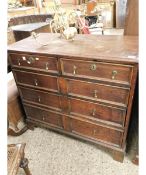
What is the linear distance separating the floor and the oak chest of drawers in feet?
0.37

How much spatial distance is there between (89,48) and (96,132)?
71 cm

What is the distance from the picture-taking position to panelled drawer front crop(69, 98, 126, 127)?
132 cm

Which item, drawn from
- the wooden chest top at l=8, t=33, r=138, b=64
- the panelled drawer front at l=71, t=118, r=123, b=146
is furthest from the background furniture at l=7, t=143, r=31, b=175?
the wooden chest top at l=8, t=33, r=138, b=64

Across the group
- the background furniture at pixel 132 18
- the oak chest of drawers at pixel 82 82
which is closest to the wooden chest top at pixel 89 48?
the oak chest of drawers at pixel 82 82

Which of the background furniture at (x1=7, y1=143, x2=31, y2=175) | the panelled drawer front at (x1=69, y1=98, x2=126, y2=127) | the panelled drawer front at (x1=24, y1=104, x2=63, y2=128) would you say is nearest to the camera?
the background furniture at (x1=7, y1=143, x2=31, y2=175)

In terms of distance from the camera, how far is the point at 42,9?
5.72 metres

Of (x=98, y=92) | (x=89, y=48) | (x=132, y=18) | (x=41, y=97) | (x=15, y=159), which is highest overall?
→ (x=132, y=18)

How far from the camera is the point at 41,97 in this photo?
1629 mm

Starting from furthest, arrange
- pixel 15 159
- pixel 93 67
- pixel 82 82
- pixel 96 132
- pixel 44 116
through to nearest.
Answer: pixel 44 116 → pixel 96 132 → pixel 82 82 → pixel 93 67 → pixel 15 159

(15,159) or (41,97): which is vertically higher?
(41,97)

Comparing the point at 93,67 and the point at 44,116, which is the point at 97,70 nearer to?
the point at 93,67

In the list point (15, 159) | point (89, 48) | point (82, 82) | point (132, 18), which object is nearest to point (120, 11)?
point (132, 18)

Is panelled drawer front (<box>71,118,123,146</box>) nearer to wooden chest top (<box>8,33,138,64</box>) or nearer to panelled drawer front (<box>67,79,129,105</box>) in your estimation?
panelled drawer front (<box>67,79,129,105</box>)

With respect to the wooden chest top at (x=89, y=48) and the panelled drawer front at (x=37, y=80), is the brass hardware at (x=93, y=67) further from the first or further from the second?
the panelled drawer front at (x=37, y=80)
